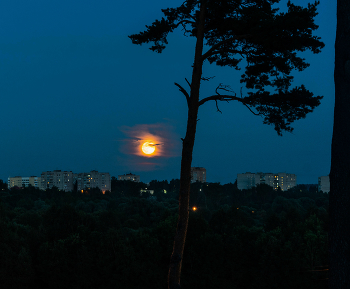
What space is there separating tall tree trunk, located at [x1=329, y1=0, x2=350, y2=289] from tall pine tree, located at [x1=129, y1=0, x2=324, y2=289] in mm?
2066

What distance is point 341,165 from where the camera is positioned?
3.49 meters

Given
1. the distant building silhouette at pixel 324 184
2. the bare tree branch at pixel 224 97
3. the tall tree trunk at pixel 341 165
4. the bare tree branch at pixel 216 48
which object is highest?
the distant building silhouette at pixel 324 184

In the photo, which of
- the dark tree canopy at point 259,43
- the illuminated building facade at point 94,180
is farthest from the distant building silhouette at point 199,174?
the dark tree canopy at point 259,43

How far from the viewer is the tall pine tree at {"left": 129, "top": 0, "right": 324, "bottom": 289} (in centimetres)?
590

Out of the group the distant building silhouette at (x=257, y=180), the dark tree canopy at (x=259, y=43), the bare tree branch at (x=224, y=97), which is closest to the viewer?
the dark tree canopy at (x=259, y=43)

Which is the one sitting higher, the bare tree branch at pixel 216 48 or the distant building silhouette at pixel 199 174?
the distant building silhouette at pixel 199 174

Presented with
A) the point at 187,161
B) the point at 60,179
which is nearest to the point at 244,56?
A: the point at 187,161

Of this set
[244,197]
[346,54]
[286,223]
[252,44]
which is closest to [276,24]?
[252,44]

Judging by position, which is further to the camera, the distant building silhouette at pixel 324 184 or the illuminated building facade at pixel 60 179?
the illuminated building facade at pixel 60 179

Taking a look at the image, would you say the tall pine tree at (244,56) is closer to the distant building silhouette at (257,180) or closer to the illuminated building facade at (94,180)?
the distant building silhouette at (257,180)

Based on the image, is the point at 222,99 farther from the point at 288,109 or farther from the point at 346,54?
the point at 346,54

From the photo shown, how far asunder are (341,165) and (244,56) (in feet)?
13.0

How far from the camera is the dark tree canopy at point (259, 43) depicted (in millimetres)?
5695

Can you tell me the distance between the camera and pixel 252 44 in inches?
258
